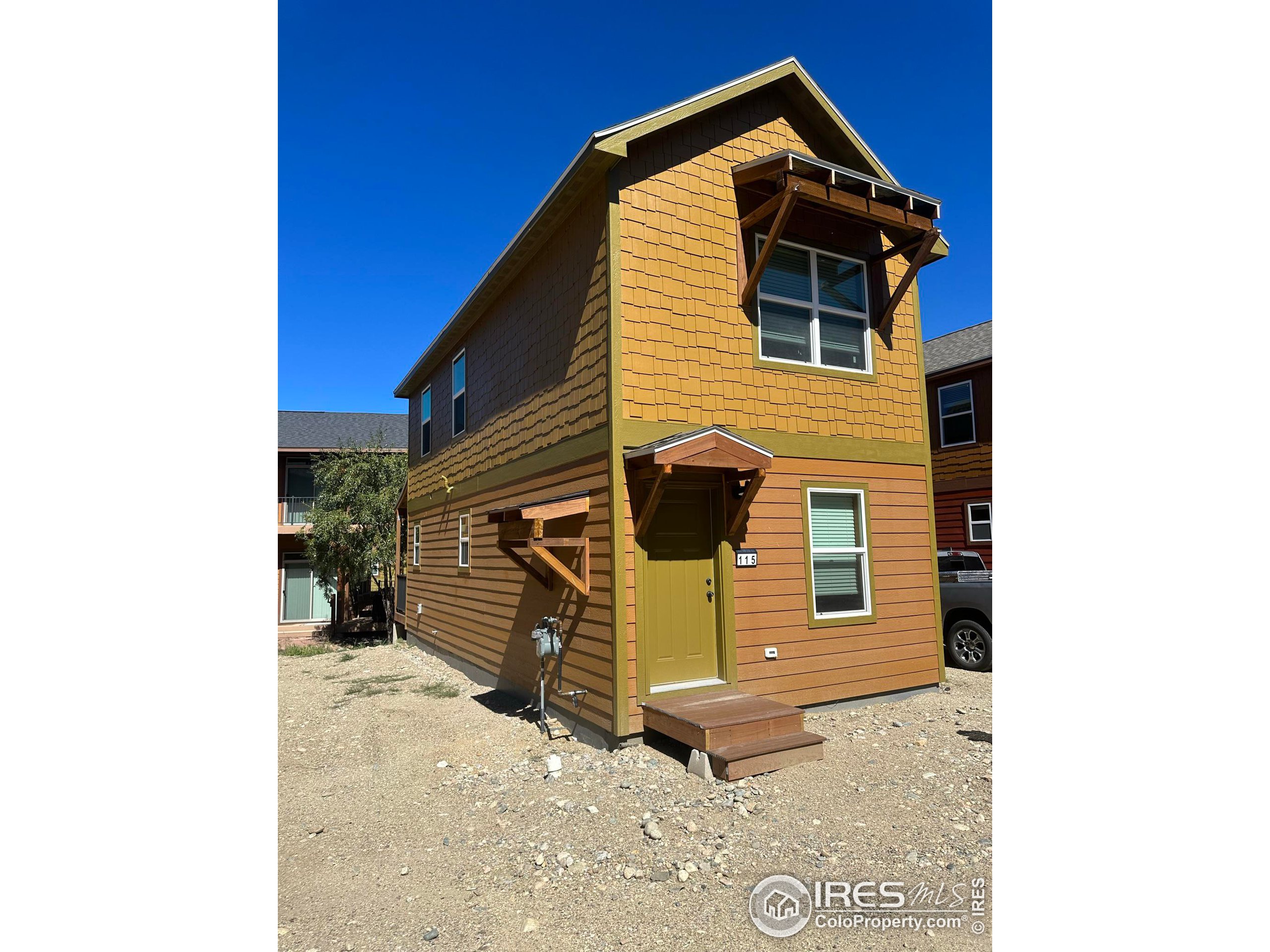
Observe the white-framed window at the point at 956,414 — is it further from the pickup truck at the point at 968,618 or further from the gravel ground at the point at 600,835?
the gravel ground at the point at 600,835

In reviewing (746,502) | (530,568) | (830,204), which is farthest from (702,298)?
(530,568)

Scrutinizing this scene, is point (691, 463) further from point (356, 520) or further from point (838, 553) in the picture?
point (356, 520)

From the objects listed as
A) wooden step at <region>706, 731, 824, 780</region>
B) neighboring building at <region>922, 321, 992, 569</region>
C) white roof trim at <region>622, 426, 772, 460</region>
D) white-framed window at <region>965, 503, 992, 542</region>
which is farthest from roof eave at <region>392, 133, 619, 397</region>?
white-framed window at <region>965, 503, 992, 542</region>

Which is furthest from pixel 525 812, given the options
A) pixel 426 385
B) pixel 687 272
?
pixel 426 385

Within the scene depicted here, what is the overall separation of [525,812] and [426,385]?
9.68 metres

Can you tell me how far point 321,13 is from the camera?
142 inches

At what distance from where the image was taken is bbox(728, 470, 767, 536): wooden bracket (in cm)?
563

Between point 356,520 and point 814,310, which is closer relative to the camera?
point 814,310

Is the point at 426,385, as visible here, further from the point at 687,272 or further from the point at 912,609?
the point at 912,609

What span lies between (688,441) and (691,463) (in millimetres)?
173

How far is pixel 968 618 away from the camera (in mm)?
8523

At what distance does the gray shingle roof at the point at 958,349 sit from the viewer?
1386 cm

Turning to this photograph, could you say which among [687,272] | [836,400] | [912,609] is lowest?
[912,609]

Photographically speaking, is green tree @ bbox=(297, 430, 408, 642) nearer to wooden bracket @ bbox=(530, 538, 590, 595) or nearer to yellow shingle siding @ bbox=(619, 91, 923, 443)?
wooden bracket @ bbox=(530, 538, 590, 595)
